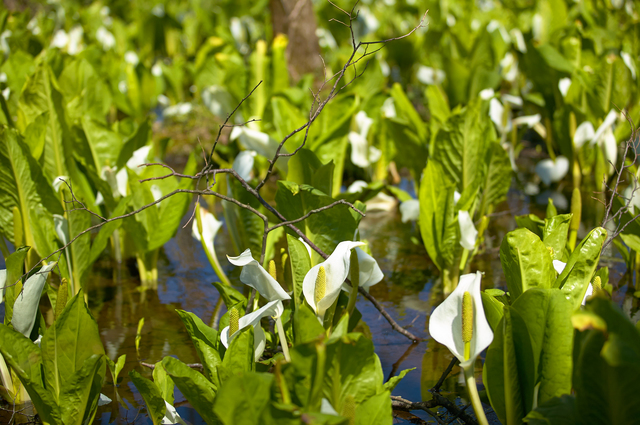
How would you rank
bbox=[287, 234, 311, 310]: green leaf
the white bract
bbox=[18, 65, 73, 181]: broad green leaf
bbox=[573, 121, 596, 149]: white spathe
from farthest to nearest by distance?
the white bract
bbox=[573, 121, 596, 149]: white spathe
bbox=[18, 65, 73, 181]: broad green leaf
bbox=[287, 234, 311, 310]: green leaf

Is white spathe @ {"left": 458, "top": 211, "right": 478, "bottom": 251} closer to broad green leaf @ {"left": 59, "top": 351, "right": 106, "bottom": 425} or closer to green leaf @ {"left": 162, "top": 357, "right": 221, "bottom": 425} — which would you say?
green leaf @ {"left": 162, "top": 357, "right": 221, "bottom": 425}

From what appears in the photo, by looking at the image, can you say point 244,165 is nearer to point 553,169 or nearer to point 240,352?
point 240,352

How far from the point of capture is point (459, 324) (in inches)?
41.4

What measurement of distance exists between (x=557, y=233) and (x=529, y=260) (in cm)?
19

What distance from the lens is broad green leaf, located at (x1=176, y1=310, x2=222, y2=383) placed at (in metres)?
1.17

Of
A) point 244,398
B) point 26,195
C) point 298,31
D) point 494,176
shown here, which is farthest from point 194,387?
point 298,31

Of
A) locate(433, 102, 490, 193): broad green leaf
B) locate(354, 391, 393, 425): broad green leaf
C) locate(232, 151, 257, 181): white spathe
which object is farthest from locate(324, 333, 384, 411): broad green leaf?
locate(433, 102, 490, 193): broad green leaf

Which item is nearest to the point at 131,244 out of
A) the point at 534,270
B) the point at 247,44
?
the point at 534,270

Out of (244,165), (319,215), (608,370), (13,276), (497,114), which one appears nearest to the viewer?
(608,370)

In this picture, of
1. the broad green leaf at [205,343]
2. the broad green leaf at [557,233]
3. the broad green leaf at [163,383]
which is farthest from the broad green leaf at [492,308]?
the broad green leaf at [163,383]

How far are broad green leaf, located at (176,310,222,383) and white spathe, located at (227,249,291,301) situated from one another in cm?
13

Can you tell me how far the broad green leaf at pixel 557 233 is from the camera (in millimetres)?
1324

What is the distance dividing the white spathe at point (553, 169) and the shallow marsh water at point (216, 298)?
0.21 meters

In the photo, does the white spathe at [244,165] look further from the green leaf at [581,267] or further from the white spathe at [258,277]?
the green leaf at [581,267]
